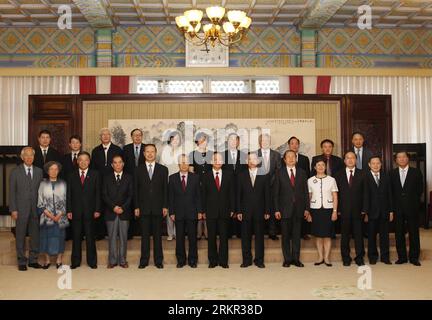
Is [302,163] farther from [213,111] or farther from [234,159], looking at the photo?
[213,111]

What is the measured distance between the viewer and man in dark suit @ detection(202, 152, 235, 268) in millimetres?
6055

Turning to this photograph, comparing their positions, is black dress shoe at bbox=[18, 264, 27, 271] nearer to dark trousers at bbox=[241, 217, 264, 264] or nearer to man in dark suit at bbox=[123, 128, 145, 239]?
man in dark suit at bbox=[123, 128, 145, 239]

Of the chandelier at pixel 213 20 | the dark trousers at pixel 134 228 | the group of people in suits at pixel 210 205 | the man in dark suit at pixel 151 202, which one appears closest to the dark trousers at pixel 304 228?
the group of people in suits at pixel 210 205

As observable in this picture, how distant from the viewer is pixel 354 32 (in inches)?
407

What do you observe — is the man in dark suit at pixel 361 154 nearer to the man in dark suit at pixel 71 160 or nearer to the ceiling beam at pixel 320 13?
the ceiling beam at pixel 320 13

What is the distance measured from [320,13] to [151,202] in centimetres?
520

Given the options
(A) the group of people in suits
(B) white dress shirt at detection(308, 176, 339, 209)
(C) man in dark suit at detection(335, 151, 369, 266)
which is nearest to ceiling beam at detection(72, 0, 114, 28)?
(A) the group of people in suits

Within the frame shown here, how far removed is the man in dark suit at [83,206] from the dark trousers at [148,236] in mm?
565

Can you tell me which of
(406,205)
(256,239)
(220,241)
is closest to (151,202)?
(220,241)

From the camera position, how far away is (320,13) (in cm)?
918

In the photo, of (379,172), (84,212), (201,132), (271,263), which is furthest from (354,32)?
(84,212)

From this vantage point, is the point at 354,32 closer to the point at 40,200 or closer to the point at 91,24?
the point at 91,24

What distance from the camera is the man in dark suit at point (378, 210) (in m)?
6.12

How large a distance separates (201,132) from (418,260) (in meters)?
3.70
